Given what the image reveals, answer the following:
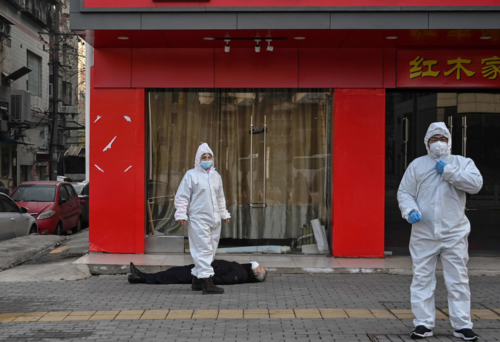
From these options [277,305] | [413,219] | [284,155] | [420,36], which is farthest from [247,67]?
[413,219]

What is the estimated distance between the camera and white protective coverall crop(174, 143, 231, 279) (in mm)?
7281

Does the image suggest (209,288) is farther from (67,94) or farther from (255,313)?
(67,94)

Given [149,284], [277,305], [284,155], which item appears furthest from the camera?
[284,155]

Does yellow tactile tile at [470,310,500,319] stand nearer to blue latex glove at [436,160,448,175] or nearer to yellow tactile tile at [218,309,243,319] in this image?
blue latex glove at [436,160,448,175]

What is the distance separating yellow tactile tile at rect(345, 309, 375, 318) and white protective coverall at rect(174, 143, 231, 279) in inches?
73.8

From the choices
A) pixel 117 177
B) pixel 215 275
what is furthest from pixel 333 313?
pixel 117 177

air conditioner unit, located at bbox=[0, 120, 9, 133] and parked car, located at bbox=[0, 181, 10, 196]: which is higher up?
air conditioner unit, located at bbox=[0, 120, 9, 133]

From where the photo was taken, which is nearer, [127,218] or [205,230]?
[205,230]

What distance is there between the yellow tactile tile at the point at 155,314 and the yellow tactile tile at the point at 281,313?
113 centimetres

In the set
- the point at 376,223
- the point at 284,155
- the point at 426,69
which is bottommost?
the point at 376,223

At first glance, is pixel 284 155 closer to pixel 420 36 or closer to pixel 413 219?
pixel 420 36

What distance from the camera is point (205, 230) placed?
7.34 m

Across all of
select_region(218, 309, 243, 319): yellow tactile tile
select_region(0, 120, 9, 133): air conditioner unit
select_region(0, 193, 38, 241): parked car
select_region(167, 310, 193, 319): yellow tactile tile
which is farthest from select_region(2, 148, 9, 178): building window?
select_region(218, 309, 243, 319): yellow tactile tile

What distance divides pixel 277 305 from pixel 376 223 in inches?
147
